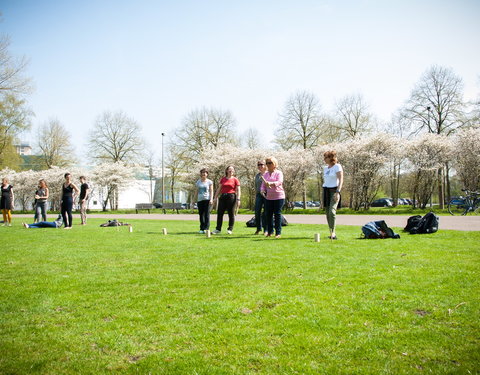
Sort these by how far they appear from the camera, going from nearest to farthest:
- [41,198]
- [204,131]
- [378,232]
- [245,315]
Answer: [245,315]
[378,232]
[41,198]
[204,131]

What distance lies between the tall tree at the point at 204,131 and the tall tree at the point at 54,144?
19.4 m

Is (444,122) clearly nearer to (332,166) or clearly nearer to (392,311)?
(332,166)

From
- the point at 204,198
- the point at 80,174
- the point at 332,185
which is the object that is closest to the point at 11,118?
the point at 80,174

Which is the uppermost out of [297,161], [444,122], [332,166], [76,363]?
[444,122]

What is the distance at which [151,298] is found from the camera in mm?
4043

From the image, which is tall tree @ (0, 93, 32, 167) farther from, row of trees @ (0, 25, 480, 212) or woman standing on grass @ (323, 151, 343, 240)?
woman standing on grass @ (323, 151, 343, 240)

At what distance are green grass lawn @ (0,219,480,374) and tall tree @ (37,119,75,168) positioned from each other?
2113 inches

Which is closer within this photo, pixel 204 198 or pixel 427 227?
pixel 427 227

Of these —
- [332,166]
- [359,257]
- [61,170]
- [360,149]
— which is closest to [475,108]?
[360,149]

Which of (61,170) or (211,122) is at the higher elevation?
(211,122)

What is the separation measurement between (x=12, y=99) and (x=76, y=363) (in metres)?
36.7

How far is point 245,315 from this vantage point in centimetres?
343

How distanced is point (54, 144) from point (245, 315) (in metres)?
58.8

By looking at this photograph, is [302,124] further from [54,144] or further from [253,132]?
[54,144]
